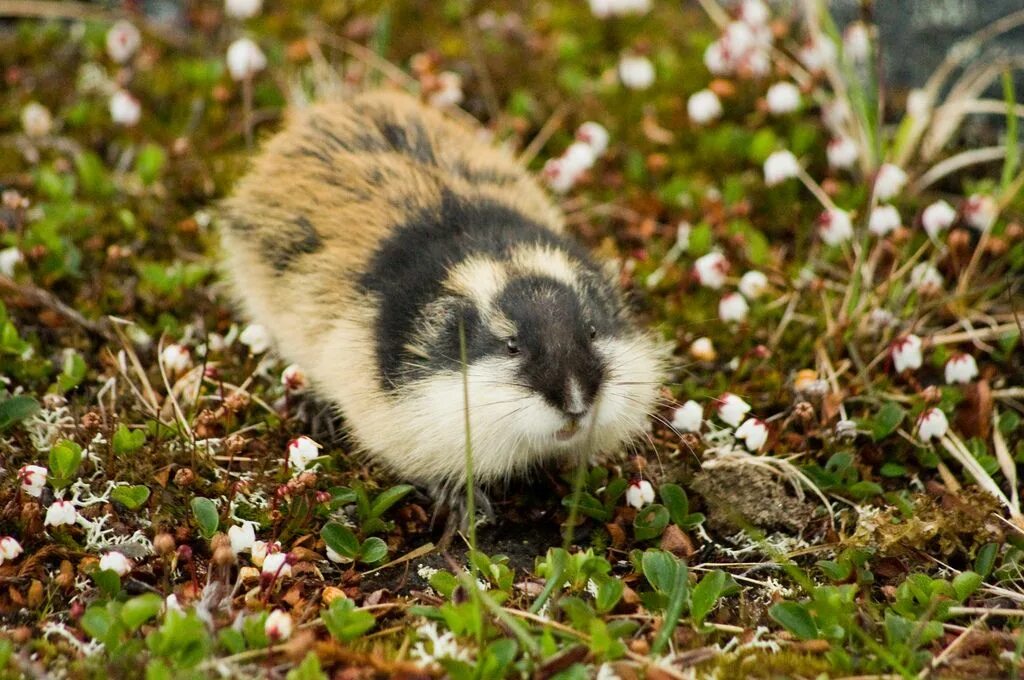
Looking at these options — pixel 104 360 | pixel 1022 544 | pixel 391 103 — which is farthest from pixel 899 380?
pixel 104 360

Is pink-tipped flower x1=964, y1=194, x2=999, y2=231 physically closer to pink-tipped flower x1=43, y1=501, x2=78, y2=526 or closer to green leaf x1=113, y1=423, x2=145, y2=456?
green leaf x1=113, y1=423, x2=145, y2=456

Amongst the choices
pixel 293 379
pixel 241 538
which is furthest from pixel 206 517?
pixel 293 379

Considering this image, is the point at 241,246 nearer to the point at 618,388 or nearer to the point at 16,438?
the point at 16,438

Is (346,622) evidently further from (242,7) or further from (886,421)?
(242,7)

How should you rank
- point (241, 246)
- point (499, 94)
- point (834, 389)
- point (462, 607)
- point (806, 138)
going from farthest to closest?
point (499, 94), point (806, 138), point (241, 246), point (834, 389), point (462, 607)

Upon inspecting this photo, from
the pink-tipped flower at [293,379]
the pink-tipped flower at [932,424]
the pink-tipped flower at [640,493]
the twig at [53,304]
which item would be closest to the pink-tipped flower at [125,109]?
the twig at [53,304]
